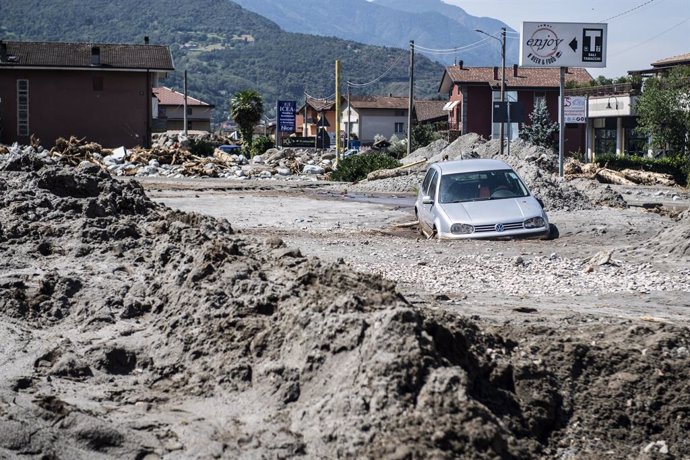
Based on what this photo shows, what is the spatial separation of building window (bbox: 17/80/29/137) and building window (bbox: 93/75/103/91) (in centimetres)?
370

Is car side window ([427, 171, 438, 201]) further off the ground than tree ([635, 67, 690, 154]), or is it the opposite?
tree ([635, 67, 690, 154])

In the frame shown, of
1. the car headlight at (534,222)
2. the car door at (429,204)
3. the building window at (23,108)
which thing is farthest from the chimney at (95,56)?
the car headlight at (534,222)

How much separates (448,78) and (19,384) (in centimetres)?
8186

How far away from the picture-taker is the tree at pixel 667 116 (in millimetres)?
51844

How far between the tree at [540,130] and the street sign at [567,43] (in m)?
23.4

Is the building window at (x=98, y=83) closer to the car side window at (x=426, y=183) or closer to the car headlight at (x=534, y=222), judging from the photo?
the car side window at (x=426, y=183)

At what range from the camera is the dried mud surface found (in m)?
6.64

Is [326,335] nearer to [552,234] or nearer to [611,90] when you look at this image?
[552,234]

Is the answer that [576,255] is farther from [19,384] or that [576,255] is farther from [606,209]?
[19,384]

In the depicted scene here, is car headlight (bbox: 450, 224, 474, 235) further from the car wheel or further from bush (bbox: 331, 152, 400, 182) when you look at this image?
bush (bbox: 331, 152, 400, 182)

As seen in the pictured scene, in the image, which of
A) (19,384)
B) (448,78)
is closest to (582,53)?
(19,384)

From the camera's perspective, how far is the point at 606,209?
24766 mm

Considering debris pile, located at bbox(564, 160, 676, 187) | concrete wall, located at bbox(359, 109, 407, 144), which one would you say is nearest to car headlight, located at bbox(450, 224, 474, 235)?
debris pile, located at bbox(564, 160, 676, 187)

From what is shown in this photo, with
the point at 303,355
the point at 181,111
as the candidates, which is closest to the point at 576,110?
the point at 303,355
